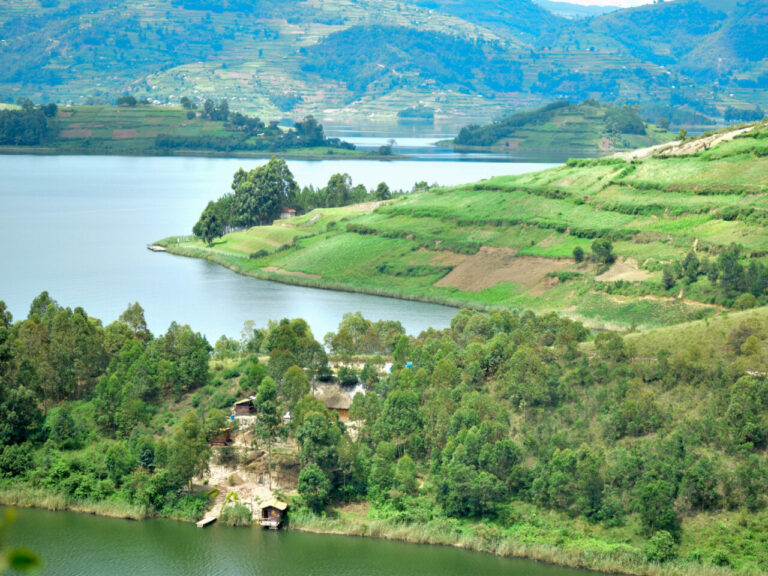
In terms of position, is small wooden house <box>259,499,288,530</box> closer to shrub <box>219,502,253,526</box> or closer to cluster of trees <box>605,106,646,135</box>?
shrub <box>219,502,253,526</box>

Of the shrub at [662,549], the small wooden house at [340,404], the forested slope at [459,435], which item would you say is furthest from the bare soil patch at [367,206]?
the shrub at [662,549]

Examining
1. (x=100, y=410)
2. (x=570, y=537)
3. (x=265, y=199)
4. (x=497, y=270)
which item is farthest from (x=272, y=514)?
(x=265, y=199)

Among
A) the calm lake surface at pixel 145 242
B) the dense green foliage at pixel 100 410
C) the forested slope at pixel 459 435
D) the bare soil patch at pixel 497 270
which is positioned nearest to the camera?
the forested slope at pixel 459 435

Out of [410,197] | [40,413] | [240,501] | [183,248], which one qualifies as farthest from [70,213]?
[240,501]

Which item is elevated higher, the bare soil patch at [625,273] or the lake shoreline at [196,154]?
the lake shoreline at [196,154]

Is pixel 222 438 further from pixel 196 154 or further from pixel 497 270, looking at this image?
pixel 196 154

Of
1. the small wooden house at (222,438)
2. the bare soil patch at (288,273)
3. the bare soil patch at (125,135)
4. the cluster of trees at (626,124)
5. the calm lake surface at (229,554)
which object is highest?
the cluster of trees at (626,124)

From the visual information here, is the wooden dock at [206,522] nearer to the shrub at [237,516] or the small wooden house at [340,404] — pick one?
the shrub at [237,516]
